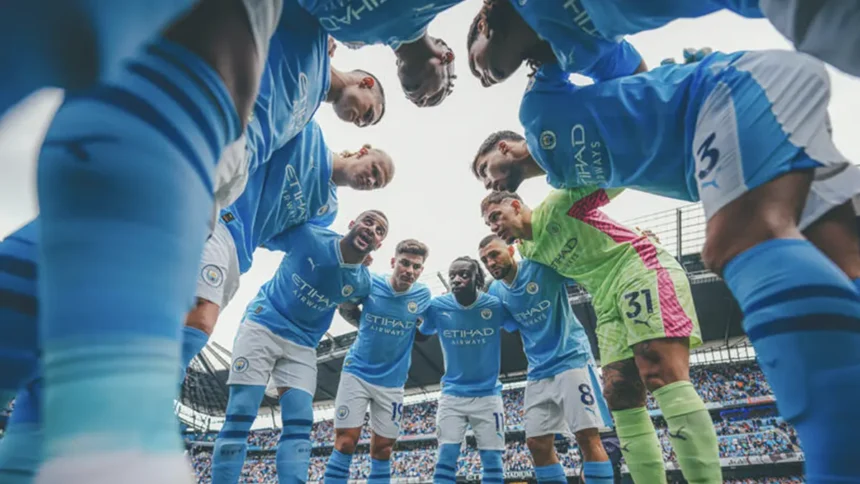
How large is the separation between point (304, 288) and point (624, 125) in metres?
2.93

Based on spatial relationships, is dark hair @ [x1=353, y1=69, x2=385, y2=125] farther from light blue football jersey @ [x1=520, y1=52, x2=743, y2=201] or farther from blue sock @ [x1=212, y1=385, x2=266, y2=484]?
blue sock @ [x1=212, y1=385, x2=266, y2=484]

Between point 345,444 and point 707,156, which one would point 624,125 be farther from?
point 345,444

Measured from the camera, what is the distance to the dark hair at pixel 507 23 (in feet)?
6.37

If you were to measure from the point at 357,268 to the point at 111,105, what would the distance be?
3.80 meters

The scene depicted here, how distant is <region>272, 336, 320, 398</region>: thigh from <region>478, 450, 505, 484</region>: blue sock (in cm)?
185

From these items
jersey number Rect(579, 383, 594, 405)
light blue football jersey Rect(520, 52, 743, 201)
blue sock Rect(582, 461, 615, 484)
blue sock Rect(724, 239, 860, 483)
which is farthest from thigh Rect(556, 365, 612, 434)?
blue sock Rect(724, 239, 860, 483)

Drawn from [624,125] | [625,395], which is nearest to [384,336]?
[625,395]

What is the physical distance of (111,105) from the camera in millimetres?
469

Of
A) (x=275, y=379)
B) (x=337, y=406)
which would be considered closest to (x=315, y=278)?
(x=275, y=379)

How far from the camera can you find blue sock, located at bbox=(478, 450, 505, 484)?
443cm

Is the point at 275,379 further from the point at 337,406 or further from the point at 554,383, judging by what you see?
the point at 554,383

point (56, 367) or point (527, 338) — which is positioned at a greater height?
point (527, 338)

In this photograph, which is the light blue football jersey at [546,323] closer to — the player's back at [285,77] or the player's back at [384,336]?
the player's back at [384,336]

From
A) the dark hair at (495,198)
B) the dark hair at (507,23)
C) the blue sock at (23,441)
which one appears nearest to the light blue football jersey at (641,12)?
the dark hair at (507,23)
